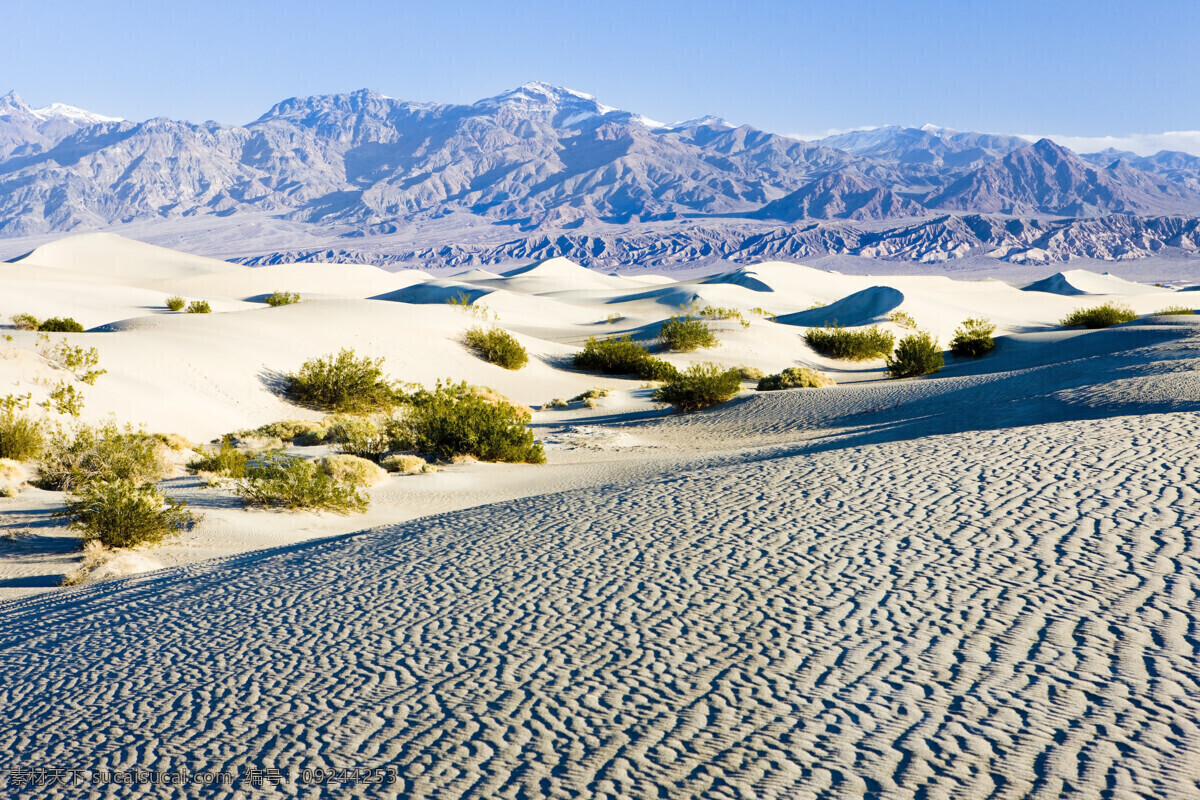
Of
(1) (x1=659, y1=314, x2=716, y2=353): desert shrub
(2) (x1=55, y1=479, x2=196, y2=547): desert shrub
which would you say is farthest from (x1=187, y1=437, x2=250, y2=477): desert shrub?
(1) (x1=659, y1=314, x2=716, y2=353): desert shrub

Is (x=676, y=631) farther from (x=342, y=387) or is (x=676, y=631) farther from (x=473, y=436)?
(x=342, y=387)

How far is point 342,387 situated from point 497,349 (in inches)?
273

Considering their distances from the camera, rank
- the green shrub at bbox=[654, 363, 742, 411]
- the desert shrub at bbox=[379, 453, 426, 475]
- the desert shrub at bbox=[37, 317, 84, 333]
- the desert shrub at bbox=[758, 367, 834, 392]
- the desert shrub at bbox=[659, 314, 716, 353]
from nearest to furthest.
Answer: the desert shrub at bbox=[379, 453, 426, 475] → the green shrub at bbox=[654, 363, 742, 411] → the desert shrub at bbox=[758, 367, 834, 392] → the desert shrub at bbox=[37, 317, 84, 333] → the desert shrub at bbox=[659, 314, 716, 353]

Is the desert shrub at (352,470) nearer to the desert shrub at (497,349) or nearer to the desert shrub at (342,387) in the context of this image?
the desert shrub at (342,387)

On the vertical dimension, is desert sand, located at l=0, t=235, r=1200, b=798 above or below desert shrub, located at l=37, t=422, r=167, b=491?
below

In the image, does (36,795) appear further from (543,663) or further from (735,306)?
(735,306)

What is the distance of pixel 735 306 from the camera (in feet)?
188

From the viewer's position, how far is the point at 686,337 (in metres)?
31.0

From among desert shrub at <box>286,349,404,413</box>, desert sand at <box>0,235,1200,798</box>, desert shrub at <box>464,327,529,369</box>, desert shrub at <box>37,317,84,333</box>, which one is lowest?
desert sand at <box>0,235,1200,798</box>

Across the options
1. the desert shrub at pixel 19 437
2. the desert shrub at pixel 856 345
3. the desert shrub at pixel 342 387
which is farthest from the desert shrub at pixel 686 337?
the desert shrub at pixel 19 437

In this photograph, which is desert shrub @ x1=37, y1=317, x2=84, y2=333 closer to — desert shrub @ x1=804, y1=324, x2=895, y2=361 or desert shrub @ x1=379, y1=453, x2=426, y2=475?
desert shrub @ x1=379, y1=453, x2=426, y2=475

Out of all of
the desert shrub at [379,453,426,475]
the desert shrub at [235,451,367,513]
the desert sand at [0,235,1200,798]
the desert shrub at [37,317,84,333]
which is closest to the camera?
the desert sand at [0,235,1200,798]

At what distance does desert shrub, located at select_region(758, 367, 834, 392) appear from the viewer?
2178 cm

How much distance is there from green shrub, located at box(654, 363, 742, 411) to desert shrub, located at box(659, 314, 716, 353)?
10261 mm
